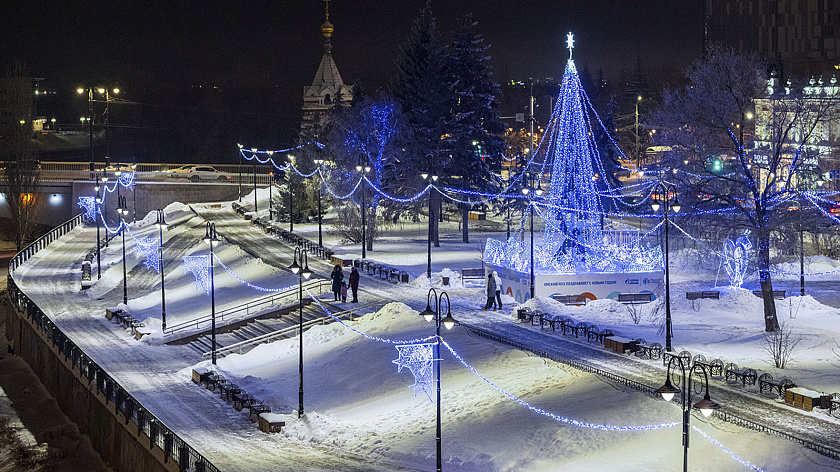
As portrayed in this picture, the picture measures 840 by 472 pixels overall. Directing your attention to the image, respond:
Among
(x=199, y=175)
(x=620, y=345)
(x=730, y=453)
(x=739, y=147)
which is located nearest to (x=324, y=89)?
(x=199, y=175)

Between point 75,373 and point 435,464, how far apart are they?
16604 millimetres

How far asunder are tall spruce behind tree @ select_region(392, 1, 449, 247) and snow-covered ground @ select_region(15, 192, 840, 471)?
16.0 meters

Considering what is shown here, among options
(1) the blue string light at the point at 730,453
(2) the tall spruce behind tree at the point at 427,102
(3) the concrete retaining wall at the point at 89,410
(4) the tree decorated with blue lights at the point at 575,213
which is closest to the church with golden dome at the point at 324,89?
(2) the tall spruce behind tree at the point at 427,102

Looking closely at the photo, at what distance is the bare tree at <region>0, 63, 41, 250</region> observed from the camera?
78.7 metres

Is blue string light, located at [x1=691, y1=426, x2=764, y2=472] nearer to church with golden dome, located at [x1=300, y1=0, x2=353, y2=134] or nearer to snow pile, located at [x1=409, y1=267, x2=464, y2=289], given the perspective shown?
snow pile, located at [x1=409, y1=267, x2=464, y2=289]

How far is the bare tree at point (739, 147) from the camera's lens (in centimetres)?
3309

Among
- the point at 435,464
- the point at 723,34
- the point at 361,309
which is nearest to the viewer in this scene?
the point at 435,464

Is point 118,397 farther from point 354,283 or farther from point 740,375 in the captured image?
point 740,375

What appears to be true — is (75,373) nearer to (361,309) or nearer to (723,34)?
(361,309)

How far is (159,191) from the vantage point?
83.9m

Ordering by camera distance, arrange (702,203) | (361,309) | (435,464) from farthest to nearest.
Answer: (361,309)
(702,203)
(435,464)

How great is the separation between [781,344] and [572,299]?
34.8 feet

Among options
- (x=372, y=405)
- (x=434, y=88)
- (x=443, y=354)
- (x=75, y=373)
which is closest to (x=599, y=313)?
(x=443, y=354)

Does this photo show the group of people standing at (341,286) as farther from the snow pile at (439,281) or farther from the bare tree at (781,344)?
the bare tree at (781,344)
